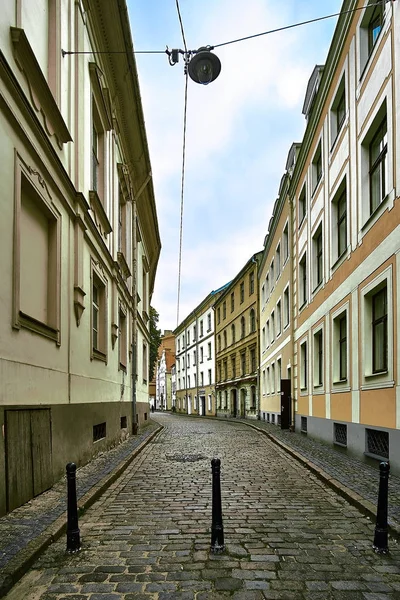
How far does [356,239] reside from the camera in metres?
11.1

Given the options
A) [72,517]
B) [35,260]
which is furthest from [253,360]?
[72,517]

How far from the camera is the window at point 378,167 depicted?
32.4 ft

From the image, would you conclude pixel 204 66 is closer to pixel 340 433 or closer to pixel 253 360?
pixel 340 433

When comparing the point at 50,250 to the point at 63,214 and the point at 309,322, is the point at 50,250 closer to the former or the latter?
the point at 63,214

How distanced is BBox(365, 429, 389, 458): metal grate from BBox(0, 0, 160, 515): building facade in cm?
537

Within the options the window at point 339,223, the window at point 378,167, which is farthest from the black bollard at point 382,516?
the window at point 339,223

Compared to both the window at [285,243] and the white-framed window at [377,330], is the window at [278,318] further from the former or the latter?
the white-framed window at [377,330]

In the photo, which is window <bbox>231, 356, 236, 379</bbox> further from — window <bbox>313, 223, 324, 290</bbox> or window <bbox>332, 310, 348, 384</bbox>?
window <bbox>332, 310, 348, 384</bbox>

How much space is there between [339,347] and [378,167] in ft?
15.5

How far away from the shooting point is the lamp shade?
7.43 metres

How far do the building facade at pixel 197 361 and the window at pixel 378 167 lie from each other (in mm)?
36067

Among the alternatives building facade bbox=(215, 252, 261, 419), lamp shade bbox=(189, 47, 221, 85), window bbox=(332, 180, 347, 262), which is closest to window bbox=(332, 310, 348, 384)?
window bbox=(332, 180, 347, 262)

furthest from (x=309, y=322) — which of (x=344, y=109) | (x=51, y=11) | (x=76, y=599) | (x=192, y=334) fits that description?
(x=192, y=334)

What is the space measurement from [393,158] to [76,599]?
26.6 ft
